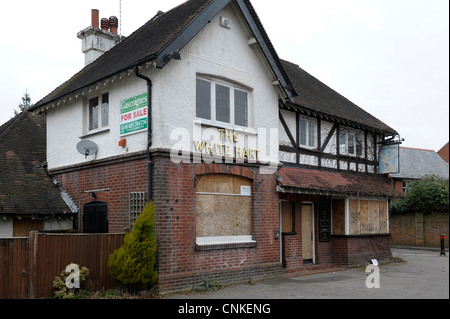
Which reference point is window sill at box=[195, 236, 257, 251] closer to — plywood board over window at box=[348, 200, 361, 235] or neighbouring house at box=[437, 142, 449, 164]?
plywood board over window at box=[348, 200, 361, 235]

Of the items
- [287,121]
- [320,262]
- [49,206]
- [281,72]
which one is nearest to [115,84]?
[49,206]

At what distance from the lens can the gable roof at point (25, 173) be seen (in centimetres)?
1255

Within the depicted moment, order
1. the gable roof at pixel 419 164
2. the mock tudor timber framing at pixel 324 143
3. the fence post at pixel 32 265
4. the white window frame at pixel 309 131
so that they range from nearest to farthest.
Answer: the fence post at pixel 32 265
the mock tudor timber framing at pixel 324 143
the white window frame at pixel 309 131
the gable roof at pixel 419 164

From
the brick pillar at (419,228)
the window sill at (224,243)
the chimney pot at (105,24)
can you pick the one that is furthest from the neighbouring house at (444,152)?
the window sill at (224,243)

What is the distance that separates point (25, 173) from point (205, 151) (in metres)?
5.99

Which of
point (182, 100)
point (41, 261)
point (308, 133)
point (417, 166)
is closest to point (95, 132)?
point (182, 100)

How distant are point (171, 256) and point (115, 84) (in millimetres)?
4725

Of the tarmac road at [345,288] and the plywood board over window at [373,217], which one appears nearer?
the tarmac road at [345,288]

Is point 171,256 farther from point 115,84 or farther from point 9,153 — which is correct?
point 9,153

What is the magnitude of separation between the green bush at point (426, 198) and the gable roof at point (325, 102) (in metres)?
10.6

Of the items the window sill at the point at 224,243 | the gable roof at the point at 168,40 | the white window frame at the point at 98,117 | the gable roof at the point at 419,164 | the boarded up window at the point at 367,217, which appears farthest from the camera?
the gable roof at the point at 419,164

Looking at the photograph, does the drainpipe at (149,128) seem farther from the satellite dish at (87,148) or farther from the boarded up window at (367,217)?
the boarded up window at (367,217)

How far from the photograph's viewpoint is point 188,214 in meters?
11.1

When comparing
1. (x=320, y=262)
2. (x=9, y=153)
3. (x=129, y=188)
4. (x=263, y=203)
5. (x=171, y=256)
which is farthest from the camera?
(x=320, y=262)
